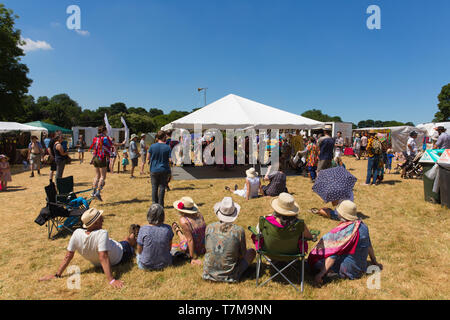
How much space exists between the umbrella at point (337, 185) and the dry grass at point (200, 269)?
0.61 metres

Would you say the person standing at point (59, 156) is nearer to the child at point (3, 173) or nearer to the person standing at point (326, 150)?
the child at point (3, 173)

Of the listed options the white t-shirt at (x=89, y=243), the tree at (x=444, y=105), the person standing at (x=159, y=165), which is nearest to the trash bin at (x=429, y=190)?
the person standing at (x=159, y=165)

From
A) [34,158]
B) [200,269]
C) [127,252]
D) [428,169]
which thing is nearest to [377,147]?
[428,169]

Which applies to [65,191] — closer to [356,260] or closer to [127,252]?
[127,252]

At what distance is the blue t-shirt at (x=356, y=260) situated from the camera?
280cm

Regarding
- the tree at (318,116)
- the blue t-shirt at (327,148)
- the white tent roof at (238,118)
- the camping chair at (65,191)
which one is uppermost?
the tree at (318,116)

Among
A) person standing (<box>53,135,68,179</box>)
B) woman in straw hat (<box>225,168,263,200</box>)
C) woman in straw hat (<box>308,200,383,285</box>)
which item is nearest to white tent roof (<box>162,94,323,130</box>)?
woman in straw hat (<box>225,168,263,200</box>)

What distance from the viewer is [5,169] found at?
26.8ft

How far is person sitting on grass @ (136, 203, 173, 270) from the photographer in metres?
2.99

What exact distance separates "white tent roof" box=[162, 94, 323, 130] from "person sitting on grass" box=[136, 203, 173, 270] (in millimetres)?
6567

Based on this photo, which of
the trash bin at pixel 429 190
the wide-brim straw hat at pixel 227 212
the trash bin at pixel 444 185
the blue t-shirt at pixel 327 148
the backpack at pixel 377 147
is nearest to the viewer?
the wide-brim straw hat at pixel 227 212

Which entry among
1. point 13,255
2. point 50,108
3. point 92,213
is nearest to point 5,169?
point 13,255

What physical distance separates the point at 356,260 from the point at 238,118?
753cm

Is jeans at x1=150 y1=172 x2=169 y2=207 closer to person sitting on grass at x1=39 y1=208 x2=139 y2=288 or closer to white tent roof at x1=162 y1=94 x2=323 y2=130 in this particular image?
person sitting on grass at x1=39 y1=208 x2=139 y2=288
